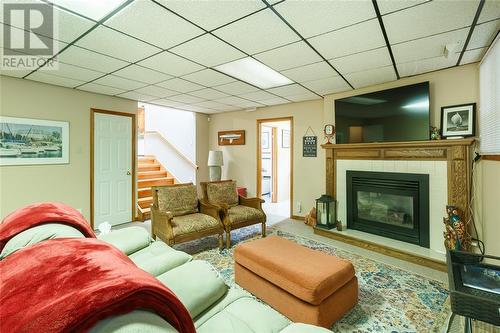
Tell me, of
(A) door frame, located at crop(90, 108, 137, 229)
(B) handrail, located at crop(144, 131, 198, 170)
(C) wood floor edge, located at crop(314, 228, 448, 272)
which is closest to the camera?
(C) wood floor edge, located at crop(314, 228, 448, 272)

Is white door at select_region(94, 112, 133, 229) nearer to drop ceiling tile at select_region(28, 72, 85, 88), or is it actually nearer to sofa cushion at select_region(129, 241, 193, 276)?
drop ceiling tile at select_region(28, 72, 85, 88)

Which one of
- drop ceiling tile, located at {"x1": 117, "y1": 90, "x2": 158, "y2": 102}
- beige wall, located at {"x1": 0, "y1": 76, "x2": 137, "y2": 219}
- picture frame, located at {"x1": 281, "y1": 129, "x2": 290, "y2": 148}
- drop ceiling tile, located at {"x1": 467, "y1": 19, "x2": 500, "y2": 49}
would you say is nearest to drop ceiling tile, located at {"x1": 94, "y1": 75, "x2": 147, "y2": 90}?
drop ceiling tile, located at {"x1": 117, "y1": 90, "x2": 158, "y2": 102}

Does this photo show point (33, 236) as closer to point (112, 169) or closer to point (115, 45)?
point (115, 45)

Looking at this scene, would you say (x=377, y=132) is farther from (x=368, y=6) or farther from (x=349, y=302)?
(x=349, y=302)

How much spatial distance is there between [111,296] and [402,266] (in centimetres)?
327

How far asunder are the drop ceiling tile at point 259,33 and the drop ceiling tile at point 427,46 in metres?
1.16

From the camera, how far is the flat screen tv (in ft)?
10.4

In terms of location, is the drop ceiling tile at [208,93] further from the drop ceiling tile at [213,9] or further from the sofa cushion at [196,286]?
the sofa cushion at [196,286]

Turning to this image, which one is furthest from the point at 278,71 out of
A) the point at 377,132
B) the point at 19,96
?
the point at 19,96

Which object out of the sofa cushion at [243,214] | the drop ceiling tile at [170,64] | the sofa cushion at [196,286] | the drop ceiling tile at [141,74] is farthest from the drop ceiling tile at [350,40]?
the sofa cushion at [243,214]

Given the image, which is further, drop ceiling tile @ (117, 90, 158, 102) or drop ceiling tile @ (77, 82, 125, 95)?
drop ceiling tile @ (117, 90, 158, 102)

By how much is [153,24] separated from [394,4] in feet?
6.13

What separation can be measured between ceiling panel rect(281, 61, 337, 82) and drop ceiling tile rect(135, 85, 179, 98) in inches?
79.2

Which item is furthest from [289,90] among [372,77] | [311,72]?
[372,77]
